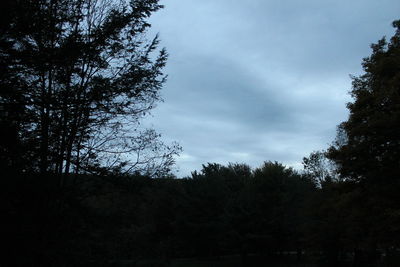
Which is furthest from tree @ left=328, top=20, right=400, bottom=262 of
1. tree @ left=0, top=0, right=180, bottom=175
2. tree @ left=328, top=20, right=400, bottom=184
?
tree @ left=0, top=0, right=180, bottom=175

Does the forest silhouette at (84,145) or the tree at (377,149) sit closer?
the forest silhouette at (84,145)

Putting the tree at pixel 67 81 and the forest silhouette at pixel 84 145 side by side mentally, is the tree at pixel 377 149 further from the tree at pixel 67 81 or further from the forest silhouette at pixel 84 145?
the tree at pixel 67 81

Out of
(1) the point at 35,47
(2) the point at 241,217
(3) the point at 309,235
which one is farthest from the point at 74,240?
(2) the point at 241,217

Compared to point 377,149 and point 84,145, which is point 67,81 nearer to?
point 84,145

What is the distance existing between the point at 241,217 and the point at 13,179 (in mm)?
33469

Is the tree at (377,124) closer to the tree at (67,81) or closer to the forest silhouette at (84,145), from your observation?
the forest silhouette at (84,145)

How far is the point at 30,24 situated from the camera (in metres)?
7.08

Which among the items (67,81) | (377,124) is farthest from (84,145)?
(377,124)

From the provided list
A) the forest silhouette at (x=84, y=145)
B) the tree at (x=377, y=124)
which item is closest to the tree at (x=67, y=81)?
the forest silhouette at (x=84, y=145)

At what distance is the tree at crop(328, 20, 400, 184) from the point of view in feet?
50.1

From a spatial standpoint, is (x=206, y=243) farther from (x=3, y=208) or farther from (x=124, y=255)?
(x=3, y=208)

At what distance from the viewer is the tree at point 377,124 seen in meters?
15.3

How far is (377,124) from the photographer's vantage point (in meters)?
15.3

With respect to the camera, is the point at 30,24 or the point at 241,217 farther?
the point at 241,217
